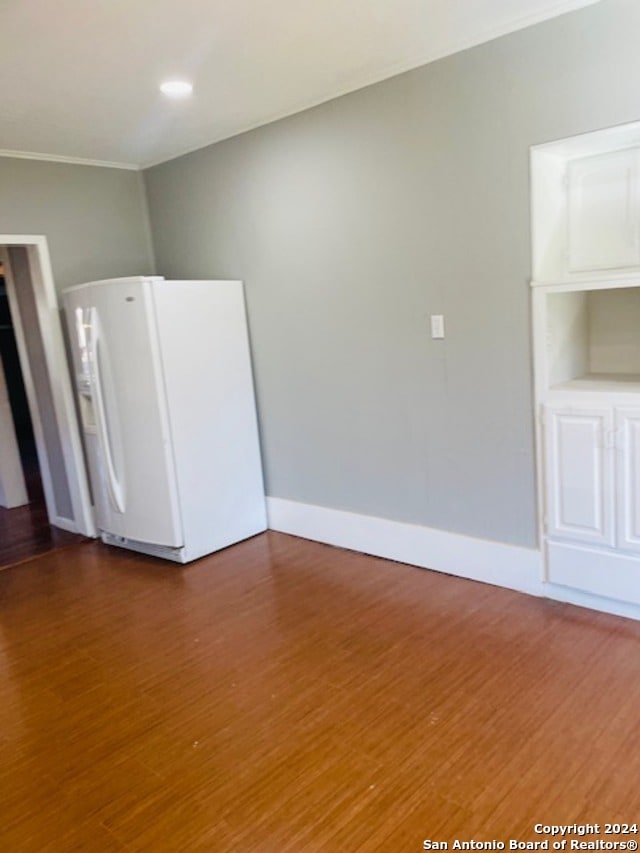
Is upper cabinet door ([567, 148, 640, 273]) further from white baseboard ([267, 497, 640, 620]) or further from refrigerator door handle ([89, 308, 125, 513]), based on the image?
Answer: refrigerator door handle ([89, 308, 125, 513])

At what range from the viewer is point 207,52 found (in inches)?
103

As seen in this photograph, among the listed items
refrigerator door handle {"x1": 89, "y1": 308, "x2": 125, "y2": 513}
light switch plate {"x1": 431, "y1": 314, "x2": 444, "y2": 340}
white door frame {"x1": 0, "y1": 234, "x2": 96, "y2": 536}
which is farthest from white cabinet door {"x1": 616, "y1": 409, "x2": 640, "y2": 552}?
white door frame {"x1": 0, "y1": 234, "x2": 96, "y2": 536}

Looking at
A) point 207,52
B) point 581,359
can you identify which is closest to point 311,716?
point 581,359

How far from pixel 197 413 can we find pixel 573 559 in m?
2.18

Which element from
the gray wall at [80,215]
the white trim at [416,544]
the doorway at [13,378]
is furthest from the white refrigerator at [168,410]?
the doorway at [13,378]

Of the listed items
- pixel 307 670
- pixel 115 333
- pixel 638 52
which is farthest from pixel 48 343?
pixel 638 52

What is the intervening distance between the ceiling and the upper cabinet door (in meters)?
0.61

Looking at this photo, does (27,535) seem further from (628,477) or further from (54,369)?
(628,477)

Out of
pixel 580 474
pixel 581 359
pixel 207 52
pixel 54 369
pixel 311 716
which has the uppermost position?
pixel 207 52

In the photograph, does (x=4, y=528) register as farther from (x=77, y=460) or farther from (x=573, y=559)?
(x=573, y=559)

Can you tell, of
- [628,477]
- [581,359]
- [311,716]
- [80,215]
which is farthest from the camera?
[80,215]

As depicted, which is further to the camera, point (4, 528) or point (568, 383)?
point (4, 528)

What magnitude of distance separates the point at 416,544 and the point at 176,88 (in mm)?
2581

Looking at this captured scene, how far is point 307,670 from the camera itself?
2.53 m
